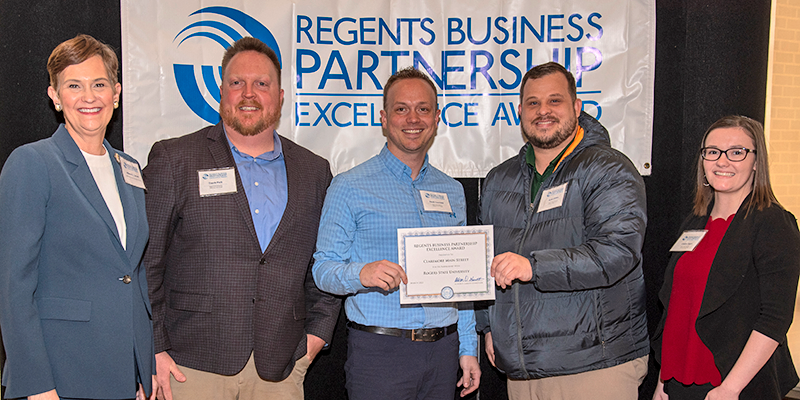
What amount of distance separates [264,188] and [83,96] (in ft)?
2.79

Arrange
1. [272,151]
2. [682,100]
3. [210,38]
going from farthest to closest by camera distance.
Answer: [682,100]
[210,38]
[272,151]

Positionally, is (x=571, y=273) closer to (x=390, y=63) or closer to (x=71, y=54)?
(x=390, y=63)

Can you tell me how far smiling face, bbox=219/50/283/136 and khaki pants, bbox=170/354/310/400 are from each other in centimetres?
112

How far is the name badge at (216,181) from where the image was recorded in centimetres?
250

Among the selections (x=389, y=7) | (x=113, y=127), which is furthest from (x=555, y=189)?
(x=113, y=127)

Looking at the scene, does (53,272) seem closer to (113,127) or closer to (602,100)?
(113,127)

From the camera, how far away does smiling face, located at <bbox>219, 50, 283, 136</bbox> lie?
2611 millimetres

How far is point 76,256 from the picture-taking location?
1999 millimetres

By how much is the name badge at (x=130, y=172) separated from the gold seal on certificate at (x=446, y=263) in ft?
3.78

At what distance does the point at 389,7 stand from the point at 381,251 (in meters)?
1.75

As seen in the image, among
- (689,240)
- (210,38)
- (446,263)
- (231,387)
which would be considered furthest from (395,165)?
(210,38)

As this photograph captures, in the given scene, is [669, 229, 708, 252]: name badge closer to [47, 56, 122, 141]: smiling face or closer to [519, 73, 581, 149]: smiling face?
[519, 73, 581, 149]: smiling face
